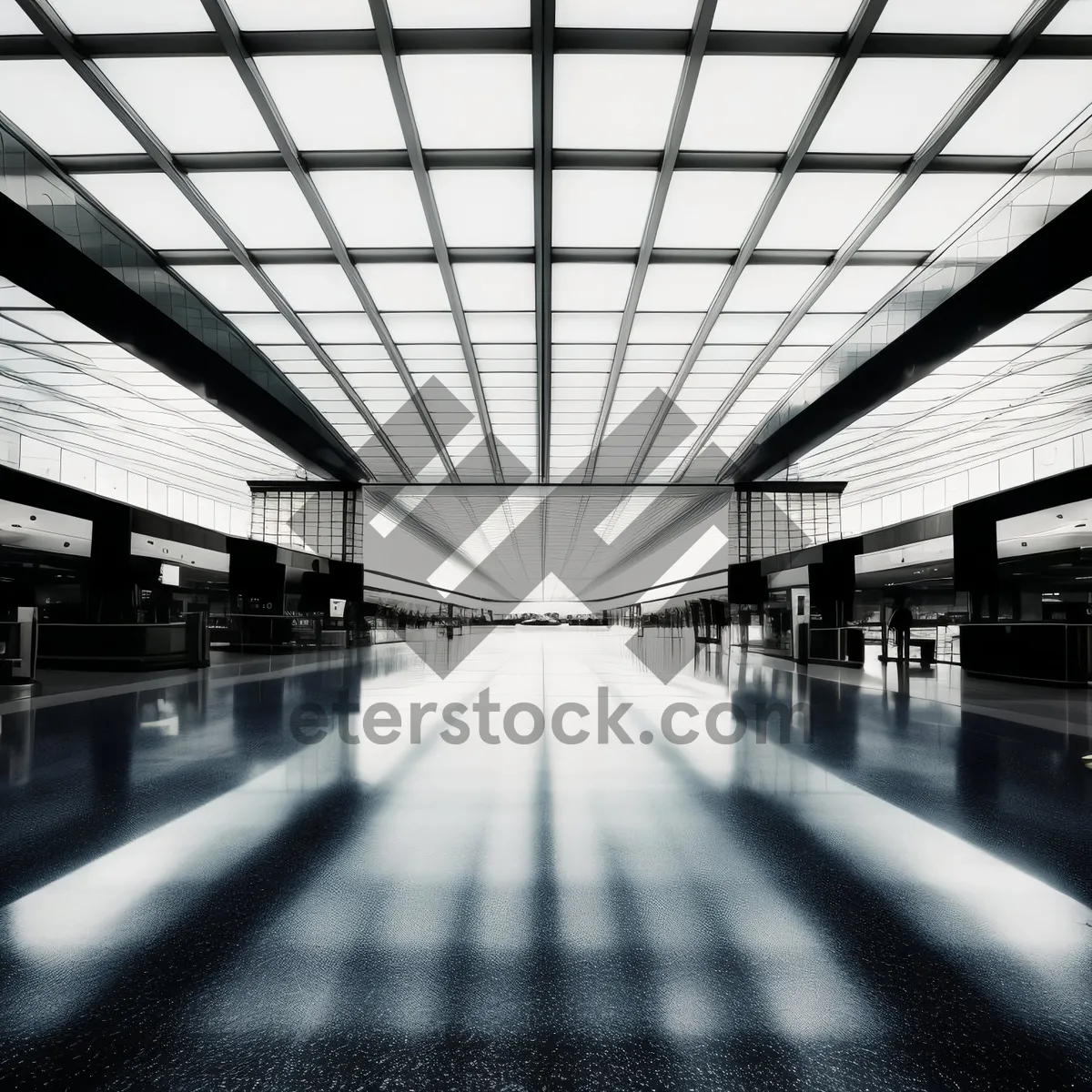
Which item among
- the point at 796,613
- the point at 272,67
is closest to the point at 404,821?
the point at 272,67

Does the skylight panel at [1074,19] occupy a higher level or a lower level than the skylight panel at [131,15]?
lower

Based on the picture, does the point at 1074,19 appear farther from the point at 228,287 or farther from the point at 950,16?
the point at 228,287

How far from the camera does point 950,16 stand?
7.89 meters

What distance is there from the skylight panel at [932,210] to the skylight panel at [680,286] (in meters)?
2.78

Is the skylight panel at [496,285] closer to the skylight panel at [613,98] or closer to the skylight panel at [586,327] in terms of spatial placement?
the skylight panel at [586,327]

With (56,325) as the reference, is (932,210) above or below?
above

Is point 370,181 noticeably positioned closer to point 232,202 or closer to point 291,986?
point 232,202

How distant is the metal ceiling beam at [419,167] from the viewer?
8070mm

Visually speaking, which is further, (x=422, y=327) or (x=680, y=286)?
(x=422, y=327)

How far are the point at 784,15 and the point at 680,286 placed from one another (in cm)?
686

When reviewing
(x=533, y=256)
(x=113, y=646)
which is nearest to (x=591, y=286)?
(x=533, y=256)

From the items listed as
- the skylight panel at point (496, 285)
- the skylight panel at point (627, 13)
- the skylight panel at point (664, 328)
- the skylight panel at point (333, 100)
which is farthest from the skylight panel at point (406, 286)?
the skylight panel at point (627, 13)

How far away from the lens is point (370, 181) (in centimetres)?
1113

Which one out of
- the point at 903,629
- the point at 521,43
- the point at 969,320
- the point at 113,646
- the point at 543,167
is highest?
the point at 521,43
